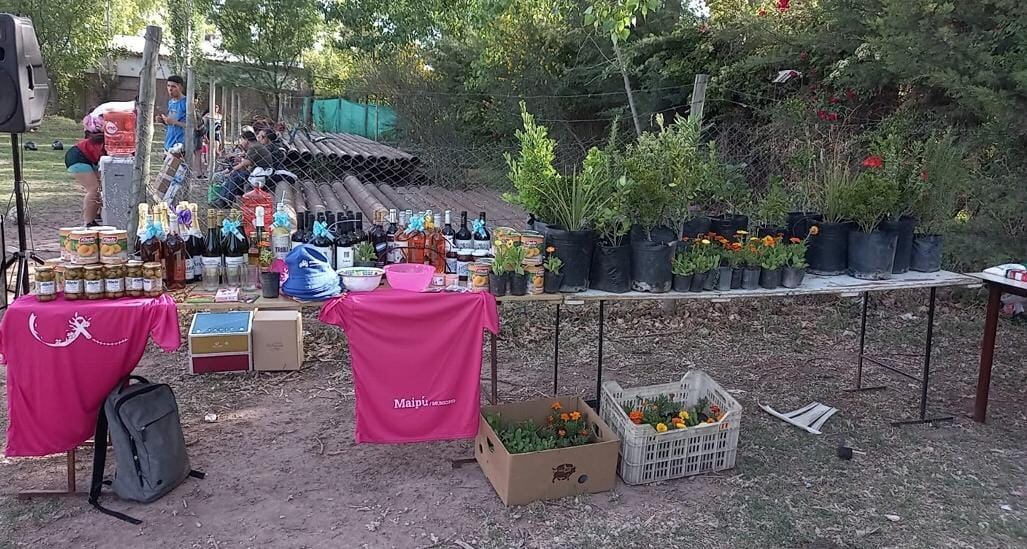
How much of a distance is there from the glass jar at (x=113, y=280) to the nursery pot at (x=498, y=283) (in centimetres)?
145

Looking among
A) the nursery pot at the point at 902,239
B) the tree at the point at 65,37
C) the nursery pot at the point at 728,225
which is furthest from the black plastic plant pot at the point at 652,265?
the tree at the point at 65,37

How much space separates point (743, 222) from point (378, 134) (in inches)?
375

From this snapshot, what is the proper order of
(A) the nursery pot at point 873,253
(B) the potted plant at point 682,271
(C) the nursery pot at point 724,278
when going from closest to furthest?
(B) the potted plant at point 682,271
(C) the nursery pot at point 724,278
(A) the nursery pot at point 873,253

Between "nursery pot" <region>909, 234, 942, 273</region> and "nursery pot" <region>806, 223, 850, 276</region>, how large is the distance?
415 mm

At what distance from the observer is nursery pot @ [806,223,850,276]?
12.9 ft

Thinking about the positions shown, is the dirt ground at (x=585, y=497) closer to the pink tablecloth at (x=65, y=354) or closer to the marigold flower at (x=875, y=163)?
the pink tablecloth at (x=65, y=354)

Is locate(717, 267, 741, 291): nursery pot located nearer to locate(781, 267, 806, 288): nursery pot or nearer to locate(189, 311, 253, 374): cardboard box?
locate(781, 267, 806, 288): nursery pot

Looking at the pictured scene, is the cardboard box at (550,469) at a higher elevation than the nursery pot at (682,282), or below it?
below

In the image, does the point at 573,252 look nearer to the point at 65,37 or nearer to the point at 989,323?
the point at 989,323

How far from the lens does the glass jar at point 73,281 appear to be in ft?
9.37

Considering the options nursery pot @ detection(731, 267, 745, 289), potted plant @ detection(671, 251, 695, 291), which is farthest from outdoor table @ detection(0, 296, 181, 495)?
nursery pot @ detection(731, 267, 745, 289)

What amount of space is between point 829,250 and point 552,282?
1.67 m

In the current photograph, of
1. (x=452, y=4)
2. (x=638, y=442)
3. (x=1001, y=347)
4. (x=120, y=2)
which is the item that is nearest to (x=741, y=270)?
(x=638, y=442)

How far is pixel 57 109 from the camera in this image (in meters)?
26.0
